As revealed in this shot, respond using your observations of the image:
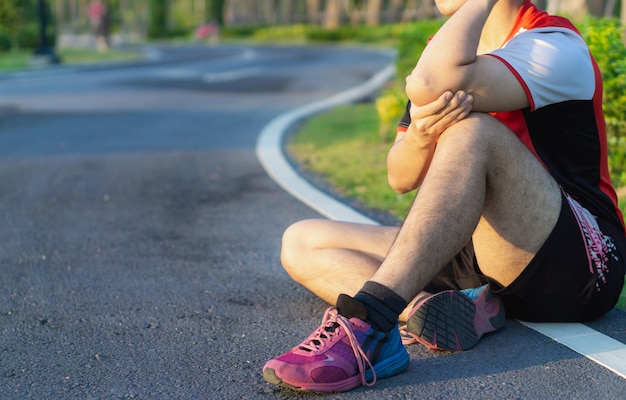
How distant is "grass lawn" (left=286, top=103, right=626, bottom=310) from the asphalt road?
477mm

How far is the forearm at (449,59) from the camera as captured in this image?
2.91 m

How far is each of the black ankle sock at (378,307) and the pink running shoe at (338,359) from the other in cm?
2

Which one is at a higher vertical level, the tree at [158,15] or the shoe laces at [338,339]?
the shoe laces at [338,339]

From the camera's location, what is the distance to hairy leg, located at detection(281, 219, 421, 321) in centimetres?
344

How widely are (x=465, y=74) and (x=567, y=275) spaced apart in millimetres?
790

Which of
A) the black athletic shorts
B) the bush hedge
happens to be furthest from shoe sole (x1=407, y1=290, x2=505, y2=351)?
the bush hedge

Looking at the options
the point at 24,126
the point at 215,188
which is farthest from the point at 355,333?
the point at 24,126

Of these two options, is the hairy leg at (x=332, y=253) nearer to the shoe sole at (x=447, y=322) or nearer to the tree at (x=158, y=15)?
the shoe sole at (x=447, y=322)

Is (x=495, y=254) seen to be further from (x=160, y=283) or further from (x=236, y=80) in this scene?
(x=236, y=80)

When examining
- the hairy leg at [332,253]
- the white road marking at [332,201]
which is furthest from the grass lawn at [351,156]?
the hairy leg at [332,253]

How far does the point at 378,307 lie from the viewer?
9.11 feet

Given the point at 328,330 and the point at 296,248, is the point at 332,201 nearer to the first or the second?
the point at 296,248

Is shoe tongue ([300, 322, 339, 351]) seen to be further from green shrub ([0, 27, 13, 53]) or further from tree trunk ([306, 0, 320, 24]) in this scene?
tree trunk ([306, 0, 320, 24])

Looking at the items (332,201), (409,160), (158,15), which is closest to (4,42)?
(332,201)
